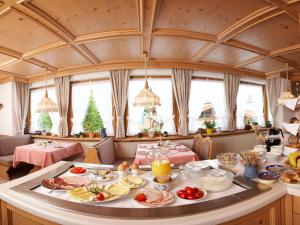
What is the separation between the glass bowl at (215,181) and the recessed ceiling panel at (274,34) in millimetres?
1981

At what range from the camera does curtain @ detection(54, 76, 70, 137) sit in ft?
13.4

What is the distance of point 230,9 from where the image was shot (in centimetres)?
190

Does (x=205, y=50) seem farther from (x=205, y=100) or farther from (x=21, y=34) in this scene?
(x=21, y=34)

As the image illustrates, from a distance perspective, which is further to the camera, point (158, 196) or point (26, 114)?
point (26, 114)

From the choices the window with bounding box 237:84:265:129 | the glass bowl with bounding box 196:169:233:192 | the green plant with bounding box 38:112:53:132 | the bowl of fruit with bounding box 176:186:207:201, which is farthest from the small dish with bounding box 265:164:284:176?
the green plant with bounding box 38:112:53:132

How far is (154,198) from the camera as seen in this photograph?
974 millimetres

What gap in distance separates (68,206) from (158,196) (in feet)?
1.55

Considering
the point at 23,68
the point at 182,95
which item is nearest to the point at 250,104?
the point at 182,95

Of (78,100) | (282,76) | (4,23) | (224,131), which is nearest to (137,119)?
(78,100)

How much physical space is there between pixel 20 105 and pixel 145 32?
4.17m

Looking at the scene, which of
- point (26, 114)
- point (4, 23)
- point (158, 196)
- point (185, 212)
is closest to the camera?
point (185, 212)

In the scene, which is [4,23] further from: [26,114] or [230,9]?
[26,114]

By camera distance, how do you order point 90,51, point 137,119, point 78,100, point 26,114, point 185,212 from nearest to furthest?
1. point 185,212
2. point 90,51
3. point 137,119
4. point 78,100
5. point 26,114

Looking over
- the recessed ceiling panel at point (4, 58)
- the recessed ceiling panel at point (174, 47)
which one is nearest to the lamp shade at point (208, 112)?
the recessed ceiling panel at point (174, 47)
